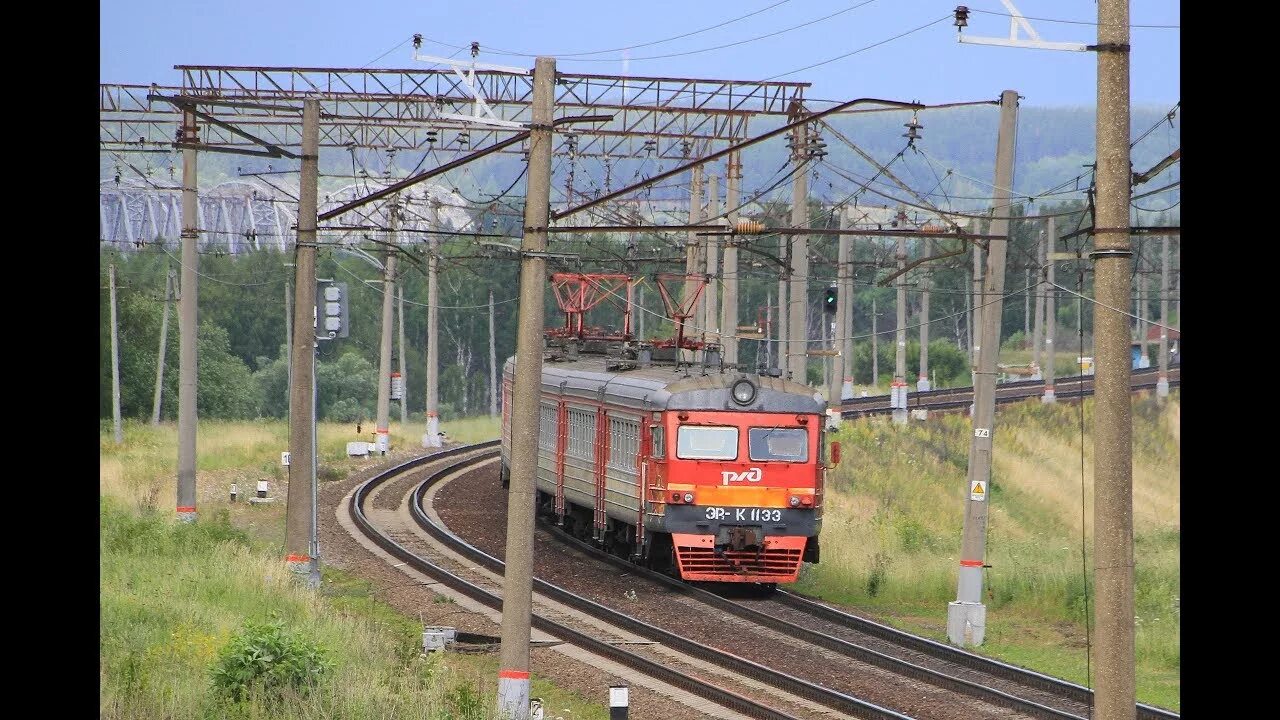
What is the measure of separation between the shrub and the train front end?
8628mm

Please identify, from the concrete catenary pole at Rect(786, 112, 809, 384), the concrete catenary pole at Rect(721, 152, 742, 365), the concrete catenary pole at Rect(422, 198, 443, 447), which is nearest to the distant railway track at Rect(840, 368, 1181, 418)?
the concrete catenary pole at Rect(422, 198, 443, 447)

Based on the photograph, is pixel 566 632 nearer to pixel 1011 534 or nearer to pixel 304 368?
pixel 304 368

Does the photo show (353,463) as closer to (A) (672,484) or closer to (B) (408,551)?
(B) (408,551)

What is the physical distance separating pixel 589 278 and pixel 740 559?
7075mm

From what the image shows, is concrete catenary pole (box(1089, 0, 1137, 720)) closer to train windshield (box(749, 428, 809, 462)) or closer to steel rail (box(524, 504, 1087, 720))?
steel rail (box(524, 504, 1087, 720))

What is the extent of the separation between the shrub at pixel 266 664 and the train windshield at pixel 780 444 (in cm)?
929

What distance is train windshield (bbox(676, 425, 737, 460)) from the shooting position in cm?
2205

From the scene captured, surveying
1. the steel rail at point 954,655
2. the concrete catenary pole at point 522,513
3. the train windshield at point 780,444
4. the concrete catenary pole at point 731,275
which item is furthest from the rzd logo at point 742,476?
the concrete catenary pole at point 731,275

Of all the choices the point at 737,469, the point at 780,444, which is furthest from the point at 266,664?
the point at 780,444

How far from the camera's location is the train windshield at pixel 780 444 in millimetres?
22250

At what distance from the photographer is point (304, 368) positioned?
22.1 metres

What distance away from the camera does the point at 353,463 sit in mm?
43188
